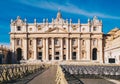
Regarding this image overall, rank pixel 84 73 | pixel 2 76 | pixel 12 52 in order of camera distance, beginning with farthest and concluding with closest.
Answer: pixel 12 52 < pixel 84 73 < pixel 2 76

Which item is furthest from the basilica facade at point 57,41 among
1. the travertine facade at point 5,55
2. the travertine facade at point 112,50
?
the travertine facade at point 112,50

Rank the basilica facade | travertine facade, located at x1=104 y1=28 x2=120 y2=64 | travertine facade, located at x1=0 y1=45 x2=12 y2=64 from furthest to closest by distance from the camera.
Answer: the basilica facade < travertine facade, located at x1=0 y1=45 x2=12 y2=64 < travertine facade, located at x1=104 y1=28 x2=120 y2=64

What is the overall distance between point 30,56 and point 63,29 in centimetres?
1680

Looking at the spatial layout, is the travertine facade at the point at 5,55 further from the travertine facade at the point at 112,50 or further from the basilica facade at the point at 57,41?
the travertine facade at the point at 112,50

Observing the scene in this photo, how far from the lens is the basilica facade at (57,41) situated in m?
117

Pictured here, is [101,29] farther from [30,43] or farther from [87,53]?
[30,43]

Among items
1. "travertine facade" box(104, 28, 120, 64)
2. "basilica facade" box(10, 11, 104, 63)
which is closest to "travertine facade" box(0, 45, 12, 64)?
"basilica facade" box(10, 11, 104, 63)

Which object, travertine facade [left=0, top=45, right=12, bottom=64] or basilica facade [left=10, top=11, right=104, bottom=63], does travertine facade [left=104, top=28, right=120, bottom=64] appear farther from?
travertine facade [left=0, top=45, right=12, bottom=64]

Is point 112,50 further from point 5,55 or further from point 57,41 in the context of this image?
point 5,55

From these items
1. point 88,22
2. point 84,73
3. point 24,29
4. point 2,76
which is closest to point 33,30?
point 24,29

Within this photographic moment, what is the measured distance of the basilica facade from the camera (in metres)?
117

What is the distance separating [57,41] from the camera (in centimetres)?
11800

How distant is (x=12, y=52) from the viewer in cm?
11531

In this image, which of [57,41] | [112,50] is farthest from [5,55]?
[112,50]
